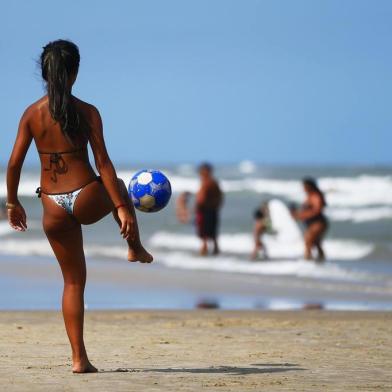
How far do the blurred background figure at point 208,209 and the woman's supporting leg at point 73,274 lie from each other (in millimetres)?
15986

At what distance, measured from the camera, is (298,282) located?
16.3 m

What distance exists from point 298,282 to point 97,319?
20.1ft

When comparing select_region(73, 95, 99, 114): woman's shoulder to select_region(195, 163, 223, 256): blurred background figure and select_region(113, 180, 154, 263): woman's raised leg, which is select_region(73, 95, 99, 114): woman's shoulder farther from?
select_region(195, 163, 223, 256): blurred background figure

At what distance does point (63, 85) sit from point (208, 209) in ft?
55.4

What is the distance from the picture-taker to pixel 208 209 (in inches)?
915

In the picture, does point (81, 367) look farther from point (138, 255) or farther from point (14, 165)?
point (14, 165)

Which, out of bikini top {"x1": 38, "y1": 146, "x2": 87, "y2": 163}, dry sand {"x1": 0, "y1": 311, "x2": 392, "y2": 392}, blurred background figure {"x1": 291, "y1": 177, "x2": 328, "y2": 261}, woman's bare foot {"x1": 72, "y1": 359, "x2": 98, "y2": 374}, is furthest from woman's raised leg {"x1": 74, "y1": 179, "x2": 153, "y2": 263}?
blurred background figure {"x1": 291, "y1": 177, "x2": 328, "y2": 261}

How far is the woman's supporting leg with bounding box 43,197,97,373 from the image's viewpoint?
21.6 feet

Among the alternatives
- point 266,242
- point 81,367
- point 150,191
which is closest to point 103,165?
point 150,191

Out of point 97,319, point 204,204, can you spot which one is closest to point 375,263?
point 204,204

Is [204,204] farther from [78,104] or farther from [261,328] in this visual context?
[78,104]

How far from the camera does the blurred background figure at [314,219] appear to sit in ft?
67.3

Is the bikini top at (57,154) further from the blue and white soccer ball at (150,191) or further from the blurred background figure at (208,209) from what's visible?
the blurred background figure at (208,209)

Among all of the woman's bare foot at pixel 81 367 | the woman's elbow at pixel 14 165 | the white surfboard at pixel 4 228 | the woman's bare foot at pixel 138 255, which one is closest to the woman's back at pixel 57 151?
the woman's elbow at pixel 14 165
